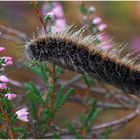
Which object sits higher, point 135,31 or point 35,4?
point 135,31

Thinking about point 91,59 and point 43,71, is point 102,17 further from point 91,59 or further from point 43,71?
point 91,59

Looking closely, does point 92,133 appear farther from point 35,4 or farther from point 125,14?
point 125,14

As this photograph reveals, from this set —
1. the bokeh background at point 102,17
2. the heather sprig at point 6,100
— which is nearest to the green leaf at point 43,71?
the heather sprig at point 6,100

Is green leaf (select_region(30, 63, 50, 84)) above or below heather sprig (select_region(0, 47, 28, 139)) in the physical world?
above

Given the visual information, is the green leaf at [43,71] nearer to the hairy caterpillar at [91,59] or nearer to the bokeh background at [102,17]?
the hairy caterpillar at [91,59]

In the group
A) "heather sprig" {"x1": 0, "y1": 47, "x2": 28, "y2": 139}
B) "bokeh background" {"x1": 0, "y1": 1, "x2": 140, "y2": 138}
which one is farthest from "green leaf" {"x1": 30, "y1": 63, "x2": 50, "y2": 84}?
"bokeh background" {"x1": 0, "y1": 1, "x2": 140, "y2": 138}

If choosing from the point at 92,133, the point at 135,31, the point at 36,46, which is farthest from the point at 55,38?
the point at 135,31

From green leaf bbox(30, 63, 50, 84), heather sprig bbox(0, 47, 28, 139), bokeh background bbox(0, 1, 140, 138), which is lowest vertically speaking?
heather sprig bbox(0, 47, 28, 139)

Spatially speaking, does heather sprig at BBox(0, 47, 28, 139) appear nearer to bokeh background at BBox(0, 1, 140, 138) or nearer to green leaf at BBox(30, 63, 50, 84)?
green leaf at BBox(30, 63, 50, 84)
